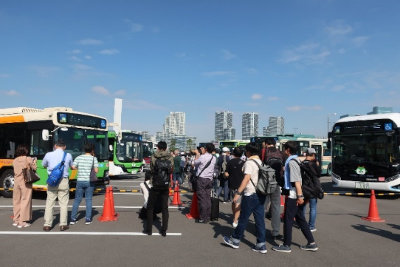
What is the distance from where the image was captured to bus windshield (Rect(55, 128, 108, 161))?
404 inches

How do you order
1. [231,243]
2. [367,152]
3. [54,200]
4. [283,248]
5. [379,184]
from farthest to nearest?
[367,152] < [379,184] < [54,200] < [231,243] < [283,248]

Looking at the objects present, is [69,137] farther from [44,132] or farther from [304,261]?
[304,261]

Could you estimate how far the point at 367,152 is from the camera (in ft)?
39.5

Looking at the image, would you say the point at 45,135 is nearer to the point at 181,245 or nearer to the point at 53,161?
the point at 53,161

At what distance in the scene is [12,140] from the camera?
11.1 meters

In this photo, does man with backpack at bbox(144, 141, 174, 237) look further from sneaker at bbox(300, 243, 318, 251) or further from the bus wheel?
the bus wheel

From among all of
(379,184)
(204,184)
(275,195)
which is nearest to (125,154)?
(204,184)

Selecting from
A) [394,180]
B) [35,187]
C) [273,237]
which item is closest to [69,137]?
[35,187]

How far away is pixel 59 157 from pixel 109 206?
176 cm

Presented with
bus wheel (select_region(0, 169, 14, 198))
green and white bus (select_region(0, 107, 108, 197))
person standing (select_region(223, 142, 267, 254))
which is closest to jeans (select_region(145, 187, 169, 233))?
person standing (select_region(223, 142, 267, 254))

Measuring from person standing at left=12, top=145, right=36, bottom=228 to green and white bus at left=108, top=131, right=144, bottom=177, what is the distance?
11084mm

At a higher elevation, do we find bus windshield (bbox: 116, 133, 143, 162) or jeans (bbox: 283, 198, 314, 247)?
bus windshield (bbox: 116, 133, 143, 162)

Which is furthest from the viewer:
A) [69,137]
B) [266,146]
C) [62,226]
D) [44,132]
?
[69,137]

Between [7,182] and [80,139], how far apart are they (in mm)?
3227
